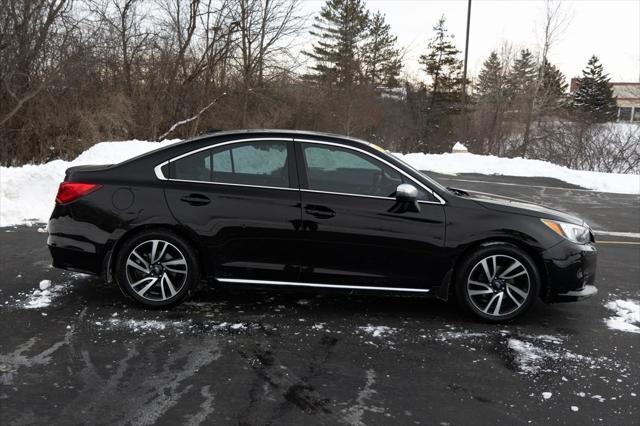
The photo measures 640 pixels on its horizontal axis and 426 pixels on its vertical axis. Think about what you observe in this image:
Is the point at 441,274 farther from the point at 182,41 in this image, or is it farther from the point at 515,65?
the point at 515,65

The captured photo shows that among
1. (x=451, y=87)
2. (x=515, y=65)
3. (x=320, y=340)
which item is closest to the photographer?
(x=320, y=340)

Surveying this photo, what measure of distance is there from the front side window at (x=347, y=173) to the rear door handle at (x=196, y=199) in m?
0.89

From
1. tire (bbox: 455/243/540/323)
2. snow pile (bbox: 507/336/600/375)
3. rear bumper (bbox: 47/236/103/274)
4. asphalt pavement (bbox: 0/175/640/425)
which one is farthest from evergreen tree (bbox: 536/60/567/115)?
rear bumper (bbox: 47/236/103/274)

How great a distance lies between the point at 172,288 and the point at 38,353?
1151 millimetres

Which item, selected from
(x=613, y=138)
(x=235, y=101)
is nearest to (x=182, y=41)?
(x=235, y=101)

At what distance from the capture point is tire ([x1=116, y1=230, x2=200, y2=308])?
4.50 metres

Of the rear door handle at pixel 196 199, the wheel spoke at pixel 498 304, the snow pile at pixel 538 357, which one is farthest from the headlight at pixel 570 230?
the rear door handle at pixel 196 199

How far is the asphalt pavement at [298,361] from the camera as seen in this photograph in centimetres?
305

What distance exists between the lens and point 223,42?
976 inches

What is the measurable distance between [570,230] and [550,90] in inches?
1521

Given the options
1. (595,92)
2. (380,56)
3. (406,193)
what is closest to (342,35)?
(380,56)

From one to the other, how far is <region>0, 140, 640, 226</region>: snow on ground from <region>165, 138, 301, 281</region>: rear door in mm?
4351

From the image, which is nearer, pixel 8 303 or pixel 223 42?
pixel 8 303

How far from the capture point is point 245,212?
446 centimetres
